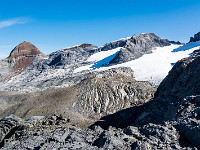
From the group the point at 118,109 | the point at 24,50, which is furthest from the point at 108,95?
the point at 24,50

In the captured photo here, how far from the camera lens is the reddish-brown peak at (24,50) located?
96.0 m

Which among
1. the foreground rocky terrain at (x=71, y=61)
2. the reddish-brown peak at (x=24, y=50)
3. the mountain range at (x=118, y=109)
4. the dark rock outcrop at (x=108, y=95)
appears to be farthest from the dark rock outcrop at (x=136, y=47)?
the reddish-brown peak at (x=24, y=50)

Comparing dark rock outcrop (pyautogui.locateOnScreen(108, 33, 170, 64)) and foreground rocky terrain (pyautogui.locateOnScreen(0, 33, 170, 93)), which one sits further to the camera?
foreground rocky terrain (pyautogui.locateOnScreen(0, 33, 170, 93))

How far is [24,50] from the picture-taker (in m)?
99.5

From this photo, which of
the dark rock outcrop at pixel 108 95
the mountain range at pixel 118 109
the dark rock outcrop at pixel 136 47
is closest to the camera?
the mountain range at pixel 118 109

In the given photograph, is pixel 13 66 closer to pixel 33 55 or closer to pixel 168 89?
pixel 33 55

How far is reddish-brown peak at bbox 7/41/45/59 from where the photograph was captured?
3781 inches

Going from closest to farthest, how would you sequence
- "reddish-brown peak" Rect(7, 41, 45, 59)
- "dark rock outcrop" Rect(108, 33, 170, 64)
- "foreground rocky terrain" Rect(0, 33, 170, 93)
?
"dark rock outcrop" Rect(108, 33, 170, 64)
"foreground rocky terrain" Rect(0, 33, 170, 93)
"reddish-brown peak" Rect(7, 41, 45, 59)

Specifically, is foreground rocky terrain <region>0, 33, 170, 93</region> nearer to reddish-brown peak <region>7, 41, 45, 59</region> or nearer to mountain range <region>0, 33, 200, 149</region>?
mountain range <region>0, 33, 200, 149</region>

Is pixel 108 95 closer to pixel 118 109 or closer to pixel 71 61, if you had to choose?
pixel 118 109

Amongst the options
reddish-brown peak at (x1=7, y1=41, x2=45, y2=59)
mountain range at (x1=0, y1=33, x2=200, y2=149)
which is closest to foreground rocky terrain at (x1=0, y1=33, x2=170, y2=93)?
mountain range at (x1=0, y1=33, x2=200, y2=149)

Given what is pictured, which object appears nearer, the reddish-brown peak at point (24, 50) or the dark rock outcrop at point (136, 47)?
the dark rock outcrop at point (136, 47)

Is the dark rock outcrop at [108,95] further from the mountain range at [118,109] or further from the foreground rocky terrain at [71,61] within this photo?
the foreground rocky terrain at [71,61]

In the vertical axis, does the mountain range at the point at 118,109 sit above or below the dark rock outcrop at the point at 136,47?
below
